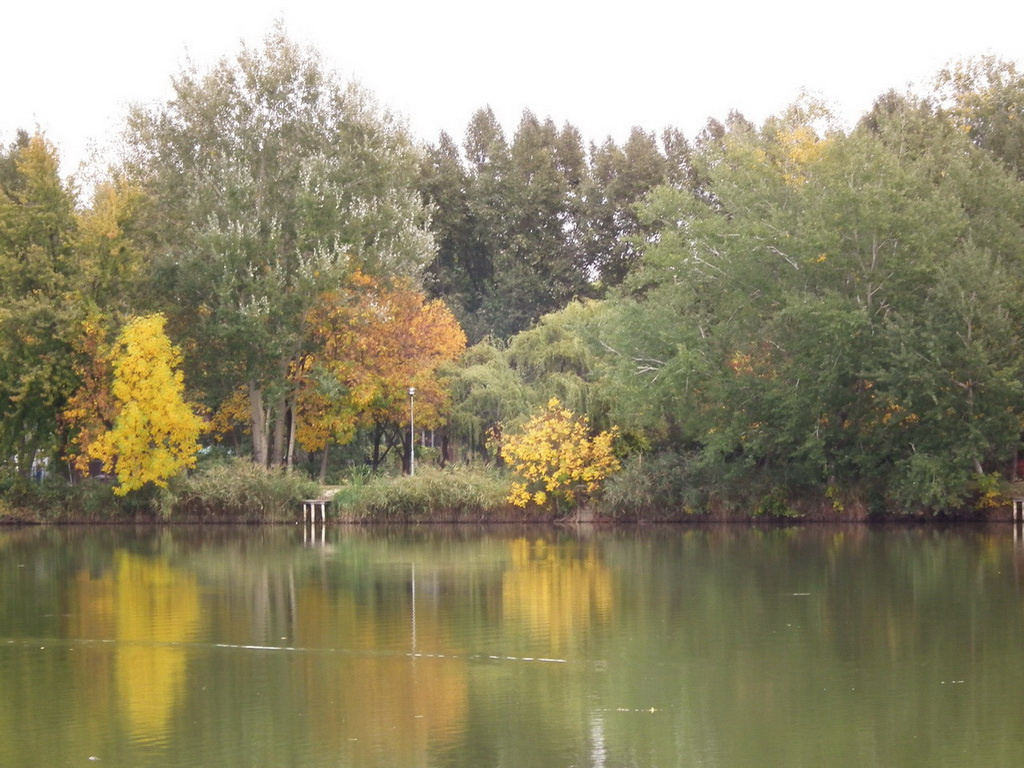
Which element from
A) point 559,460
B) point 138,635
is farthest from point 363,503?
point 138,635

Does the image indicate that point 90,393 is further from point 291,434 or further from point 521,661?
point 521,661

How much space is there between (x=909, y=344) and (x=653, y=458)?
835 cm

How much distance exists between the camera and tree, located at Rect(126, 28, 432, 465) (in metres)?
41.2

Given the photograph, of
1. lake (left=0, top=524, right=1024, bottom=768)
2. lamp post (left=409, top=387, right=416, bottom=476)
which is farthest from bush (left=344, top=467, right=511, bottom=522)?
lake (left=0, top=524, right=1024, bottom=768)

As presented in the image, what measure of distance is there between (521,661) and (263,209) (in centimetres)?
2955

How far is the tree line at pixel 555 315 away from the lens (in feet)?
118

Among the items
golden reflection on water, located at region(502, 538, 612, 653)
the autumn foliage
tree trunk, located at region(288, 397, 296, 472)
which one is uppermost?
the autumn foliage

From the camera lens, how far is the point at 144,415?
39.7 metres

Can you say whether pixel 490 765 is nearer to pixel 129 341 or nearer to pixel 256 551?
pixel 256 551

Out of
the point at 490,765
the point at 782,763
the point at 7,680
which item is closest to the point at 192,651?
the point at 7,680

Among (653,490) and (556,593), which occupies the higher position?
(653,490)

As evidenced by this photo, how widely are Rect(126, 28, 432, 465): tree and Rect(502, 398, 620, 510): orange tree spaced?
8123 millimetres

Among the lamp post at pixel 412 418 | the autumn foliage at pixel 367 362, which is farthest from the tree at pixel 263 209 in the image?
the lamp post at pixel 412 418

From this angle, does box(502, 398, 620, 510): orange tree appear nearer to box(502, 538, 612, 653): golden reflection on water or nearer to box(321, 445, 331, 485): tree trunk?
box(502, 538, 612, 653): golden reflection on water
